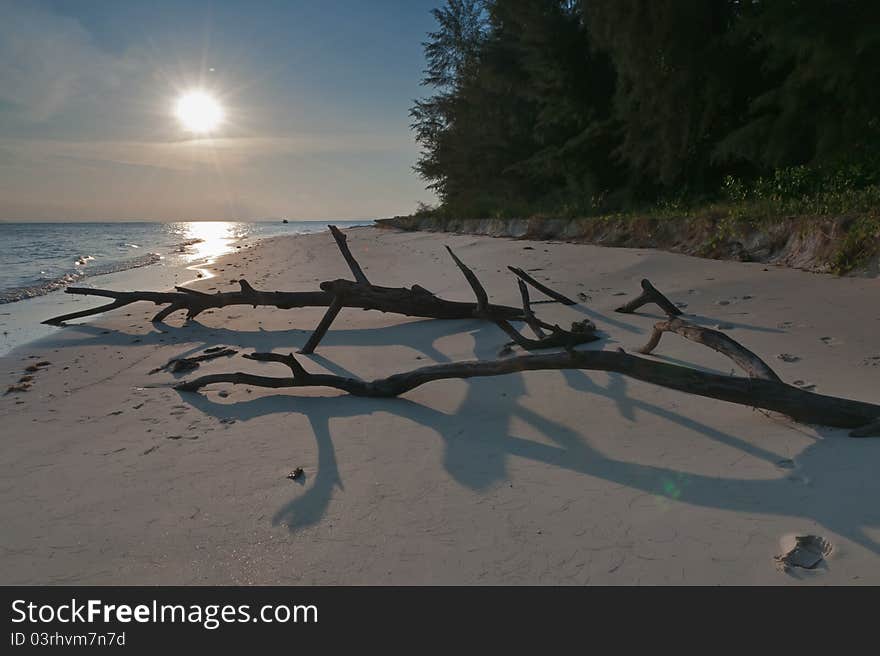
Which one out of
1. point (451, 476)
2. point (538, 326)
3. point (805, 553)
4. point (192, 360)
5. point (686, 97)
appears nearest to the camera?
point (805, 553)

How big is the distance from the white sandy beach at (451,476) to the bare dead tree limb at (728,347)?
232 millimetres

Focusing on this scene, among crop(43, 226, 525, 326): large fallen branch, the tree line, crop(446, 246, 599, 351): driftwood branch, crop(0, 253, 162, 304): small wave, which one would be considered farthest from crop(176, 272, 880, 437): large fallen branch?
crop(0, 253, 162, 304): small wave

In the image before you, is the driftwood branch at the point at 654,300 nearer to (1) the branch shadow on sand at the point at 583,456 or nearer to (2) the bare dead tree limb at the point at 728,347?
(2) the bare dead tree limb at the point at 728,347

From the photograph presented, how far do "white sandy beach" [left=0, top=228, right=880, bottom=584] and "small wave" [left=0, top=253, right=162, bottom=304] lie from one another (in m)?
6.53

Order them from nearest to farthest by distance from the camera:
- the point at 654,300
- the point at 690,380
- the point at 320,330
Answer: the point at 690,380 < the point at 654,300 < the point at 320,330

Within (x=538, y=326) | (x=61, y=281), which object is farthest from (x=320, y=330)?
(x=61, y=281)

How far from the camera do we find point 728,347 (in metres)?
2.70

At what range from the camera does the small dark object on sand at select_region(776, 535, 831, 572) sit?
1571mm

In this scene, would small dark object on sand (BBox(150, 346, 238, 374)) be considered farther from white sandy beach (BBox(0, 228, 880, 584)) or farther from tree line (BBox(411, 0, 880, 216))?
tree line (BBox(411, 0, 880, 216))

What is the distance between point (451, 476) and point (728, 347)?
1573 millimetres

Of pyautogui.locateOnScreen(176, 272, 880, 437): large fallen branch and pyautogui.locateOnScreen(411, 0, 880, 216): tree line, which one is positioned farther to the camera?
Answer: pyautogui.locateOnScreen(411, 0, 880, 216): tree line

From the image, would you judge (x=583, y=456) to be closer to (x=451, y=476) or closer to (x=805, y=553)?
(x=451, y=476)

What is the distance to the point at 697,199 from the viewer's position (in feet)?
32.1
